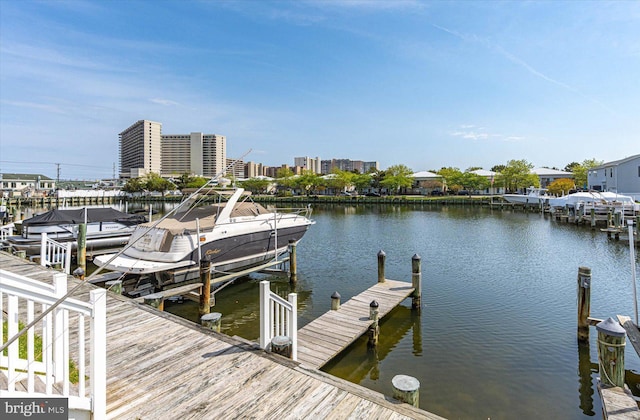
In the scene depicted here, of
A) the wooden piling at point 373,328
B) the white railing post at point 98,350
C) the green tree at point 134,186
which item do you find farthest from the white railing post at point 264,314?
the green tree at point 134,186

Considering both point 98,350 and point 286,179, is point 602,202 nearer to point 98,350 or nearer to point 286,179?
point 98,350

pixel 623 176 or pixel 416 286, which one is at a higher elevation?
pixel 623 176

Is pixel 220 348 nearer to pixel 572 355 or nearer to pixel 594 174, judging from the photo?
pixel 572 355

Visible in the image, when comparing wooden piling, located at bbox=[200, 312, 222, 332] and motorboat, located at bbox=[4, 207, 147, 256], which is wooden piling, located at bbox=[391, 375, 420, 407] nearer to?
wooden piling, located at bbox=[200, 312, 222, 332]

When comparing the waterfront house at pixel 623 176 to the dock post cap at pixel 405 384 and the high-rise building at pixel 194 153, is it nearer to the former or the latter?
the dock post cap at pixel 405 384

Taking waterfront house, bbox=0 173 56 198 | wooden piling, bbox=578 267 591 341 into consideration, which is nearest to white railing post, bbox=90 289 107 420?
wooden piling, bbox=578 267 591 341

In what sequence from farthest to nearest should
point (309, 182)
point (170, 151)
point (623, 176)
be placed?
point (170, 151) < point (309, 182) < point (623, 176)

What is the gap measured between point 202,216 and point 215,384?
9659mm


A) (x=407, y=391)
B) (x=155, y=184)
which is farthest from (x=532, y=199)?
(x=155, y=184)

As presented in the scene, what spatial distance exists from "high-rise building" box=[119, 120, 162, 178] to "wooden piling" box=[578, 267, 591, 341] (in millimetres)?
151822

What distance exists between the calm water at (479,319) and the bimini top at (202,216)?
2.74 m

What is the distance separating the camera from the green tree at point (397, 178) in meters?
72.2

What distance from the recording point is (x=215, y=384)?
14.9 ft

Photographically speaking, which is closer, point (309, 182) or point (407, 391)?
point (407, 391)
